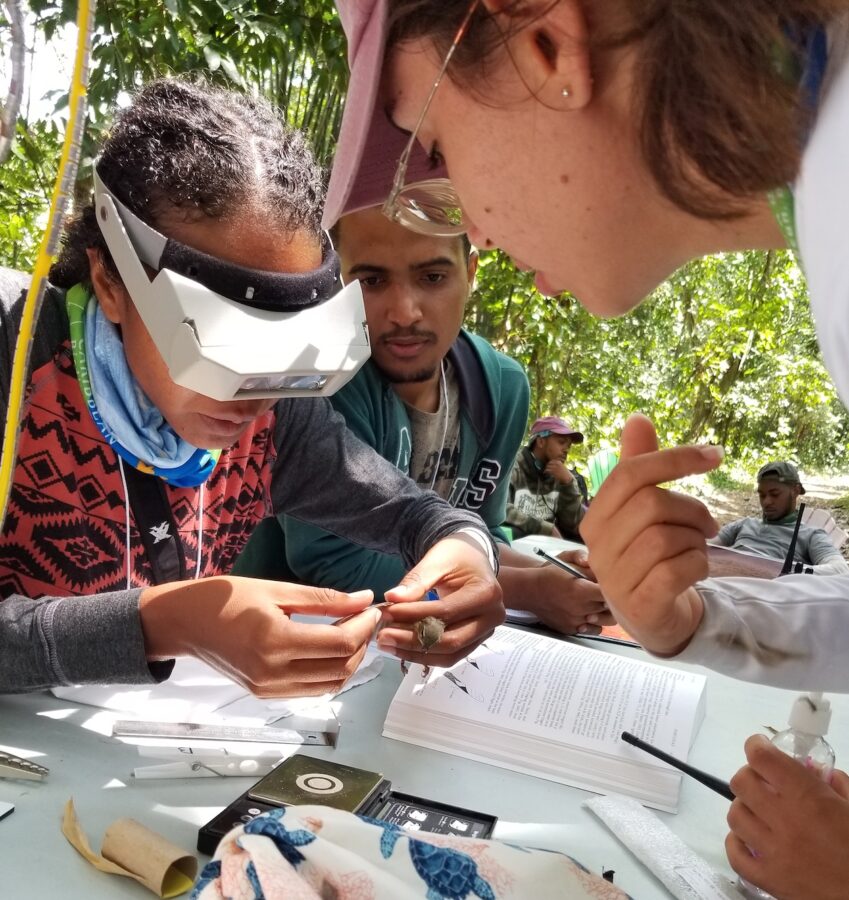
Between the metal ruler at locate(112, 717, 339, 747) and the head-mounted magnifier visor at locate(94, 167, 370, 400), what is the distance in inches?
16.6

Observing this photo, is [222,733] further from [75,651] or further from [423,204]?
[423,204]

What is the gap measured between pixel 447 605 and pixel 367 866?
24.0 inches

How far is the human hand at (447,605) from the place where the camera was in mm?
1201

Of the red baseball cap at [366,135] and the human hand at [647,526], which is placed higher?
the red baseball cap at [366,135]

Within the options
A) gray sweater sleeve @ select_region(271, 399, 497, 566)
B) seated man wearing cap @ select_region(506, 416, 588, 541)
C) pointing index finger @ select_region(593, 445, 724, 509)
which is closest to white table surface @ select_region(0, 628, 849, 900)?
pointing index finger @ select_region(593, 445, 724, 509)

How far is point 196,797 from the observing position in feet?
3.01

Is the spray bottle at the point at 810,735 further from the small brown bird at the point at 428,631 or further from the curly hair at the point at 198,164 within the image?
the curly hair at the point at 198,164

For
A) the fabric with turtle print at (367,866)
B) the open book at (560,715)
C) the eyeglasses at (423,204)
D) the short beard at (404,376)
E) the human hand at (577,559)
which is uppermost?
the eyeglasses at (423,204)

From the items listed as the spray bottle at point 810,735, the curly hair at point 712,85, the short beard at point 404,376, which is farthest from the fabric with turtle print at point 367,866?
the short beard at point 404,376

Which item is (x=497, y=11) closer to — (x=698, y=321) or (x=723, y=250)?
(x=723, y=250)

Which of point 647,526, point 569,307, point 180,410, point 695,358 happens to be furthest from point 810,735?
point 695,358

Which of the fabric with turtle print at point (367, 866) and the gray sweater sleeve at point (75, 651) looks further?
the gray sweater sleeve at point (75, 651)

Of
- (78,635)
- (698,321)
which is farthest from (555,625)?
(698,321)

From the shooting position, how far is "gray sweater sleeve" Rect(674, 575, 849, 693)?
1070 millimetres
